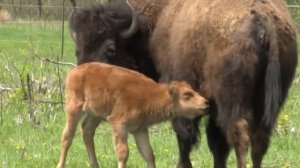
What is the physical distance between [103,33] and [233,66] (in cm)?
250

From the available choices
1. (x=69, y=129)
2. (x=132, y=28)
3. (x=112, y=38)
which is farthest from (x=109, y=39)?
(x=69, y=129)

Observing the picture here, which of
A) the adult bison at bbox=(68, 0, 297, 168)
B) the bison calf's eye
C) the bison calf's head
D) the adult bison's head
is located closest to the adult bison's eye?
the adult bison's head

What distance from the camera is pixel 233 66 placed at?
746 centimetres

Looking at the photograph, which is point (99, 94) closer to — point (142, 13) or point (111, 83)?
point (111, 83)

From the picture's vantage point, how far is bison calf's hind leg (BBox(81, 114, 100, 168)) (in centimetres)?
859

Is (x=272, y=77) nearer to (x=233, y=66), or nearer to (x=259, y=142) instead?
(x=233, y=66)

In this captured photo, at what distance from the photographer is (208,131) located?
8.66 metres

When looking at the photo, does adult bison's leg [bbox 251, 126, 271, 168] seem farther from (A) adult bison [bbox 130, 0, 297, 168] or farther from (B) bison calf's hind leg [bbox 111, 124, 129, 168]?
(B) bison calf's hind leg [bbox 111, 124, 129, 168]

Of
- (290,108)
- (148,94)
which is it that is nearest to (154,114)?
(148,94)

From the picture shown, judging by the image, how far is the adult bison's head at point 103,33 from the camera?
31.0 ft

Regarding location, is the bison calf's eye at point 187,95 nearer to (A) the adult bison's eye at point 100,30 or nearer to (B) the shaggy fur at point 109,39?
(B) the shaggy fur at point 109,39

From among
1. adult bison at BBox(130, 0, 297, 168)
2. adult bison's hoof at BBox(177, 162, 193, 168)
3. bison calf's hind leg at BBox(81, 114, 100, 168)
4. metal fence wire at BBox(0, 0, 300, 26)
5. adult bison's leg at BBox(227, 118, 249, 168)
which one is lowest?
metal fence wire at BBox(0, 0, 300, 26)

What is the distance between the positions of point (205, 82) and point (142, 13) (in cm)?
201

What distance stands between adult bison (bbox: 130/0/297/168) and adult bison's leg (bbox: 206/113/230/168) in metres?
0.01
